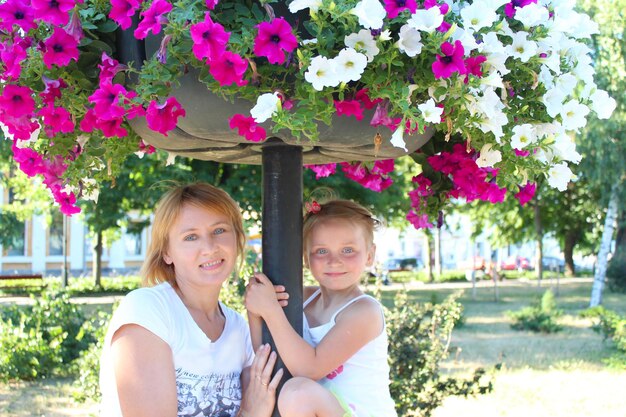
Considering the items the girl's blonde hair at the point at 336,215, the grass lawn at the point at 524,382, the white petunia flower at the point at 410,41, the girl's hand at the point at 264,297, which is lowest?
the grass lawn at the point at 524,382

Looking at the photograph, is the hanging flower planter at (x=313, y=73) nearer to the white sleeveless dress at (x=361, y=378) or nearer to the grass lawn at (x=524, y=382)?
the white sleeveless dress at (x=361, y=378)

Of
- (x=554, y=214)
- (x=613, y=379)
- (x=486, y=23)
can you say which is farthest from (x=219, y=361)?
(x=554, y=214)

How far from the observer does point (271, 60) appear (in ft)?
4.42

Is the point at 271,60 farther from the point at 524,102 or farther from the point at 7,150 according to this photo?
the point at 7,150

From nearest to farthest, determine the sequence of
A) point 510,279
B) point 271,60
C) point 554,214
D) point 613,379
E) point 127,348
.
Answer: point 271,60, point 127,348, point 613,379, point 554,214, point 510,279

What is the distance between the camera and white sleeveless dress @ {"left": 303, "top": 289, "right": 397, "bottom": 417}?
2.15 m

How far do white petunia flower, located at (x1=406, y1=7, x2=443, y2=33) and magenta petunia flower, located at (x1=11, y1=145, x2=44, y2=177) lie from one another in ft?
3.86

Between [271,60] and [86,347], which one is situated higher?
[271,60]

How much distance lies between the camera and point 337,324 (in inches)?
83.4

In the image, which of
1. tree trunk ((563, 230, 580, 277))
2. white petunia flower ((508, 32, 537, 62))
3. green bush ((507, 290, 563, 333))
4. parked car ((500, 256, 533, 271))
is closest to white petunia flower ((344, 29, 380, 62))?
white petunia flower ((508, 32, 537, 62))

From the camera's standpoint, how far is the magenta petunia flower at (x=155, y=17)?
52.7 inches

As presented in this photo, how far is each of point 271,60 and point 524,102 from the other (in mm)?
652

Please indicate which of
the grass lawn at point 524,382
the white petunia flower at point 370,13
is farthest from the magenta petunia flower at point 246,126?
the grass lawn at point 524,382

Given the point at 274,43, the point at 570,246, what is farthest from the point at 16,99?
the point at 570,246
